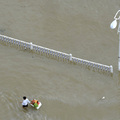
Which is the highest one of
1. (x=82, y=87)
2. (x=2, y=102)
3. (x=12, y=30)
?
(x=12, y=30)

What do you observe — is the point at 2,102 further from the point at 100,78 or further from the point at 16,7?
the point at 16,7

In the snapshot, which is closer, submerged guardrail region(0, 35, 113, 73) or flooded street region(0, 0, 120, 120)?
flooded street region(0, 0, 120, 120)

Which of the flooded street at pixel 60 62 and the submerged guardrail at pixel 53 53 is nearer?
the flooded street at pixel 60 62

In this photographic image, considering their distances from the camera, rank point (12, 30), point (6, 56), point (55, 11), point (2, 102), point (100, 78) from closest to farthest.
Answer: point (2, 102) → point (100, 78) → point (6, 56) → point (12, 30) → point (55, 11)

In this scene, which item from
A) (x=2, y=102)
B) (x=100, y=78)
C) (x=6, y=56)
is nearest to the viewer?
(x=2, y=102)

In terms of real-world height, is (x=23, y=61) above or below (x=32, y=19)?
below

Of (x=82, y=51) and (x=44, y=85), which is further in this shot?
(x=82, y=51)

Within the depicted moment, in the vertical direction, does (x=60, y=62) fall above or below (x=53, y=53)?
below

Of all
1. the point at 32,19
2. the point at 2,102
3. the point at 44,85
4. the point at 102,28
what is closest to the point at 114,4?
the point at 102,28
